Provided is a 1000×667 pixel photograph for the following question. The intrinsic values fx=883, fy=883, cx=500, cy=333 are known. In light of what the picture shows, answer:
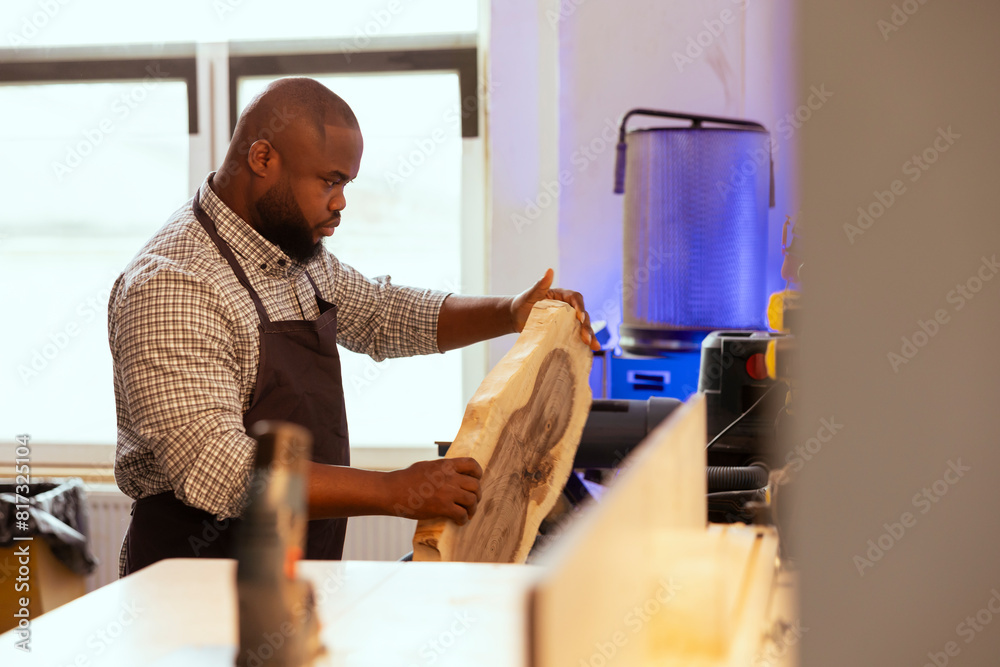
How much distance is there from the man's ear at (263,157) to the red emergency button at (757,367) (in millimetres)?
1211

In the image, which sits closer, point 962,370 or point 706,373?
point 962,370

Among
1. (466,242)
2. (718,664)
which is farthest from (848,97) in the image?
(466,242)

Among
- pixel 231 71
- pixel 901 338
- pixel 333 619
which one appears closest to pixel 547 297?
pixel 333 619

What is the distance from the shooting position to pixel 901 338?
0.95ft

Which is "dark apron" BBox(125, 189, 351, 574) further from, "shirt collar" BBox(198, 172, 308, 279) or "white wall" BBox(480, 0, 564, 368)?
"white wall" BBox(480, 0, 564, 368)

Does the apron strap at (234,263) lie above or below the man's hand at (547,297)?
above

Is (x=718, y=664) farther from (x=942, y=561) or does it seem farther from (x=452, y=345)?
(x=452, y=345)

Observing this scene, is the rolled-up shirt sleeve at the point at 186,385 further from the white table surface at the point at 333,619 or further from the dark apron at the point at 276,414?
the white table surface at the point at 333,619

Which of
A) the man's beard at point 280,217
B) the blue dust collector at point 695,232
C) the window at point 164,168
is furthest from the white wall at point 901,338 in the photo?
the window at point 164,168

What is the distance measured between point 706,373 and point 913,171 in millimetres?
2034

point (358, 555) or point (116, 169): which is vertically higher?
point (116, 169)

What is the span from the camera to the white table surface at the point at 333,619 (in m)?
0.86

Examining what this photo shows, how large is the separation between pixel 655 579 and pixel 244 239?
1401 mm

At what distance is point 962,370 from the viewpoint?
292mm
